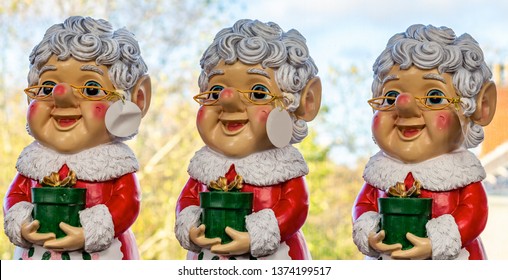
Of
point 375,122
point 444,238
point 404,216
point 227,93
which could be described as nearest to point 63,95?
point 227,93

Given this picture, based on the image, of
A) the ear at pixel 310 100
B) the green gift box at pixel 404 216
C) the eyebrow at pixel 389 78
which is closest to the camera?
the green gift box at pixel 404 216

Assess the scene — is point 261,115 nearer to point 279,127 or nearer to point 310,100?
point 279,127

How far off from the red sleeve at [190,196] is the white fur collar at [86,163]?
0.15 meters

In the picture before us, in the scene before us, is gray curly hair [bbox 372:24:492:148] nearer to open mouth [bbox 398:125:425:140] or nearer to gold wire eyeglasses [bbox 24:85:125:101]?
open mouth [bbox 398:125:425:140]

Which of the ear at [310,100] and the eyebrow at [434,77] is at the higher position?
the eyebrow at [434,77]

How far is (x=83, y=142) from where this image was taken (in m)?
2.45

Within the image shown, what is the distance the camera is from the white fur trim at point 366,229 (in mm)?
2348

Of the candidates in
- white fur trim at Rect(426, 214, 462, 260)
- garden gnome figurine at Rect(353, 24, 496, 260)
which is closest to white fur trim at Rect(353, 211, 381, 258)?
garden gnome figurine at Rect(353, 24, 496, 260)

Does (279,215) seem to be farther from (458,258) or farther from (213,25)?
(213,25)

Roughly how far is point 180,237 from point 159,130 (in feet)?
6.99

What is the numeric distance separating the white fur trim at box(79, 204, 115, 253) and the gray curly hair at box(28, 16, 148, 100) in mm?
319

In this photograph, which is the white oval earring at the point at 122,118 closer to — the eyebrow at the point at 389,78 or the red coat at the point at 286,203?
the red coat at the point at 286,203

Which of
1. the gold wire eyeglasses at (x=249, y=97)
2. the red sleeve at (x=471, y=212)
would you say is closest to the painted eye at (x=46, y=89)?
the gold wire eyeglasses at (x=249, y=97)

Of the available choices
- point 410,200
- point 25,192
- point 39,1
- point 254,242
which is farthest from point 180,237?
point 39,1
